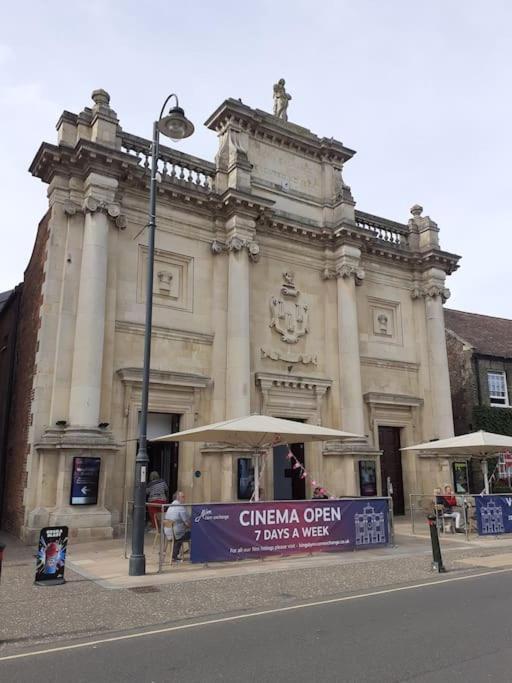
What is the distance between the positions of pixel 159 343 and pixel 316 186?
393 inches

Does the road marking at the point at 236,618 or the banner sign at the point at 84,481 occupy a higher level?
the banner sign at the point at 84,481

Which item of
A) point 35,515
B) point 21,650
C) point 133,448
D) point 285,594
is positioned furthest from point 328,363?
point 21,650

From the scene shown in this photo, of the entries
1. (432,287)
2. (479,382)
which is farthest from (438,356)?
(479,382)

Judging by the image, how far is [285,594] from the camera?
875cm

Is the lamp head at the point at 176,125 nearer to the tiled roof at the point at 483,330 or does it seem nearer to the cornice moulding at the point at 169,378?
the cornice moulding at the point at 169,378

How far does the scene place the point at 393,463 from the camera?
22.5 metres

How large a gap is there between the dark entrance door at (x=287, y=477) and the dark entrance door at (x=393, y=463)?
146 inches

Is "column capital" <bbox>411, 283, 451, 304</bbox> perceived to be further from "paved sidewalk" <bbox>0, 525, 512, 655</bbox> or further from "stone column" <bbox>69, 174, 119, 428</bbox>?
"stone column" <bbox>69, 174, 119, 428</bbox>

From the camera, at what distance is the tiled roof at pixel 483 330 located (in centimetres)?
2830

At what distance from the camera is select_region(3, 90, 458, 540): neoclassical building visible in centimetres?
1580

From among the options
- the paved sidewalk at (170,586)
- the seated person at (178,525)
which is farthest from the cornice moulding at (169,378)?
Answer: the seated person at (178,525)

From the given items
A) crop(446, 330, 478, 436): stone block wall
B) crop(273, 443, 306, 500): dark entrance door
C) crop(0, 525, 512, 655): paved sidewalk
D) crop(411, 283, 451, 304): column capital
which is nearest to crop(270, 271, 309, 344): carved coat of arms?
crop(273, 443, 306, 500): dark entrance door

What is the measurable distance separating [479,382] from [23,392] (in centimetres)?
2025

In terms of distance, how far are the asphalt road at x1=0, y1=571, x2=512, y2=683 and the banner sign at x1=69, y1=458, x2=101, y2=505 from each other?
8349mm
